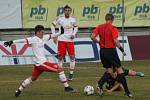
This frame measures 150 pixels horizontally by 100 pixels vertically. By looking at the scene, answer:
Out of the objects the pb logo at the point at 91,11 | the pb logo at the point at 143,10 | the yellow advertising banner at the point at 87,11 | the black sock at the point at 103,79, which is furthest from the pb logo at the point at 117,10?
the black sock at the point at 103,79

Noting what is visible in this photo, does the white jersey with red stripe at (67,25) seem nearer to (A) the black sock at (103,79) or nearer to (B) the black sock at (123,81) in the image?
(A) the black sock at (103,79)

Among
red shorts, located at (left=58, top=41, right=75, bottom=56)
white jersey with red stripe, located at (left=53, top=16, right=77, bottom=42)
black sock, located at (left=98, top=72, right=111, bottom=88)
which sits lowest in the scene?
black sock, located at (left=98, top=72, right=111, bottom=88)

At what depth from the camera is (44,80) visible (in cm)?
2003

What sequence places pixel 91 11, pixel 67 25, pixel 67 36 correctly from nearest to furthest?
pixel 67 25
pixel 67 36
pixel 91 11

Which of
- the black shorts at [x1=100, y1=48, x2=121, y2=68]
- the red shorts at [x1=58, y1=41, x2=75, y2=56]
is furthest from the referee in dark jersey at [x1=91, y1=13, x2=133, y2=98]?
the red shorts at [x1=58, y1=41, x2=75, y2=56]

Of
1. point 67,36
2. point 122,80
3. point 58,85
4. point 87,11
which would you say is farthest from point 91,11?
point 122,80

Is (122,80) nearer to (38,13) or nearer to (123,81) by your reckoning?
(123,81)

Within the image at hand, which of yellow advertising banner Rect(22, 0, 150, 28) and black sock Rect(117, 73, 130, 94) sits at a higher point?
yellow advertising banner Rect(22, 0, 150, 28)

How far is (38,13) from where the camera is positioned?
33.1 metres

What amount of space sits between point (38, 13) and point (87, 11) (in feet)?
8.96

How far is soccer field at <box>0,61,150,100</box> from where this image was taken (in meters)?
15.2

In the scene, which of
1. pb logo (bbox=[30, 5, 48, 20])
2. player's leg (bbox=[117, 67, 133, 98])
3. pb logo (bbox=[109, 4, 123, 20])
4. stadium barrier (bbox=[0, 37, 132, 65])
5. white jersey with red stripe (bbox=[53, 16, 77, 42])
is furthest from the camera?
pb logo (bbox=[109, 4, 123, 20])

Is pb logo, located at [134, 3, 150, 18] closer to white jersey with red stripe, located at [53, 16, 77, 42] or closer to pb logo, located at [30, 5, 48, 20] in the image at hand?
pb logo, located at [30, 5, 48, 20]

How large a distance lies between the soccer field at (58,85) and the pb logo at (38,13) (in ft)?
26.5
